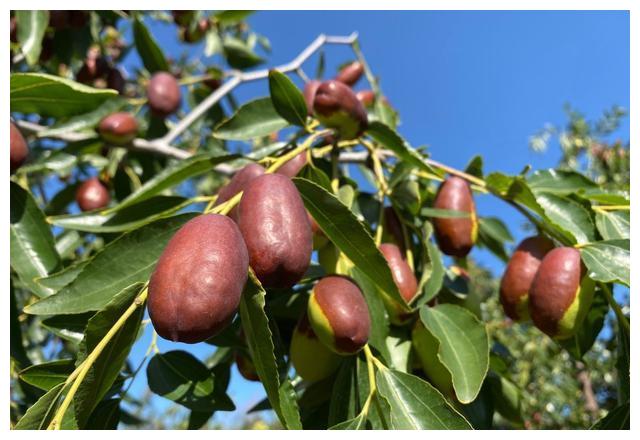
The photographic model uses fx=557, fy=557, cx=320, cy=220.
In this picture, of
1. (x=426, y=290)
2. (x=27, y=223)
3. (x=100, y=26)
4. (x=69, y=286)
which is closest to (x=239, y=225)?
(x=69, y=286)

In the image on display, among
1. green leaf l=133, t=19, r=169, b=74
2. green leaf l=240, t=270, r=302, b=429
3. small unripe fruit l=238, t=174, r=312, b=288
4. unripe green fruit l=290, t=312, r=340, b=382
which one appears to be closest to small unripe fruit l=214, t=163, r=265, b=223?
small unripe fruit l=238, t=174, r=312, b=288

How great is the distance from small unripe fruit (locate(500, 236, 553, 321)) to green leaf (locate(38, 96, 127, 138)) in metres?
1.47

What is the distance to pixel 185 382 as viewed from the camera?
1384mm

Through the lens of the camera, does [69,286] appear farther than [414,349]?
No

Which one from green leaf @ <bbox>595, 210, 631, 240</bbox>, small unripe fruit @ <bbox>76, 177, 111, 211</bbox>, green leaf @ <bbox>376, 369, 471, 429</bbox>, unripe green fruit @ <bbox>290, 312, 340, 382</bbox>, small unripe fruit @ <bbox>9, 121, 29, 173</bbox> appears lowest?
small unripe fruit @ <bbox>76, 177, 111, 211</bbox>

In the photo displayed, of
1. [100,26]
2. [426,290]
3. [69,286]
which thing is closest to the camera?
[69,286]

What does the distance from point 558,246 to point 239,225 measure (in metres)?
0.91

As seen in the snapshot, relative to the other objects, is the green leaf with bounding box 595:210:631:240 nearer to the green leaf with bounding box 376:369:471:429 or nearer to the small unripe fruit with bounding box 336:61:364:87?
the green leaf with bounding box 376:369:471:429

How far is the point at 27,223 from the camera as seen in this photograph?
4.97 feet

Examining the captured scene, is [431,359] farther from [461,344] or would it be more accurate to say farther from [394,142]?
[394,142]

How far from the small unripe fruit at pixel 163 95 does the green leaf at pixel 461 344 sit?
1.61 meters

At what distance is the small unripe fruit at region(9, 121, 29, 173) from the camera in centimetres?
145

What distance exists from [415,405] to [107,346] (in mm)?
607

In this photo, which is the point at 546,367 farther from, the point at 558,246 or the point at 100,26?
the point at 100,26
